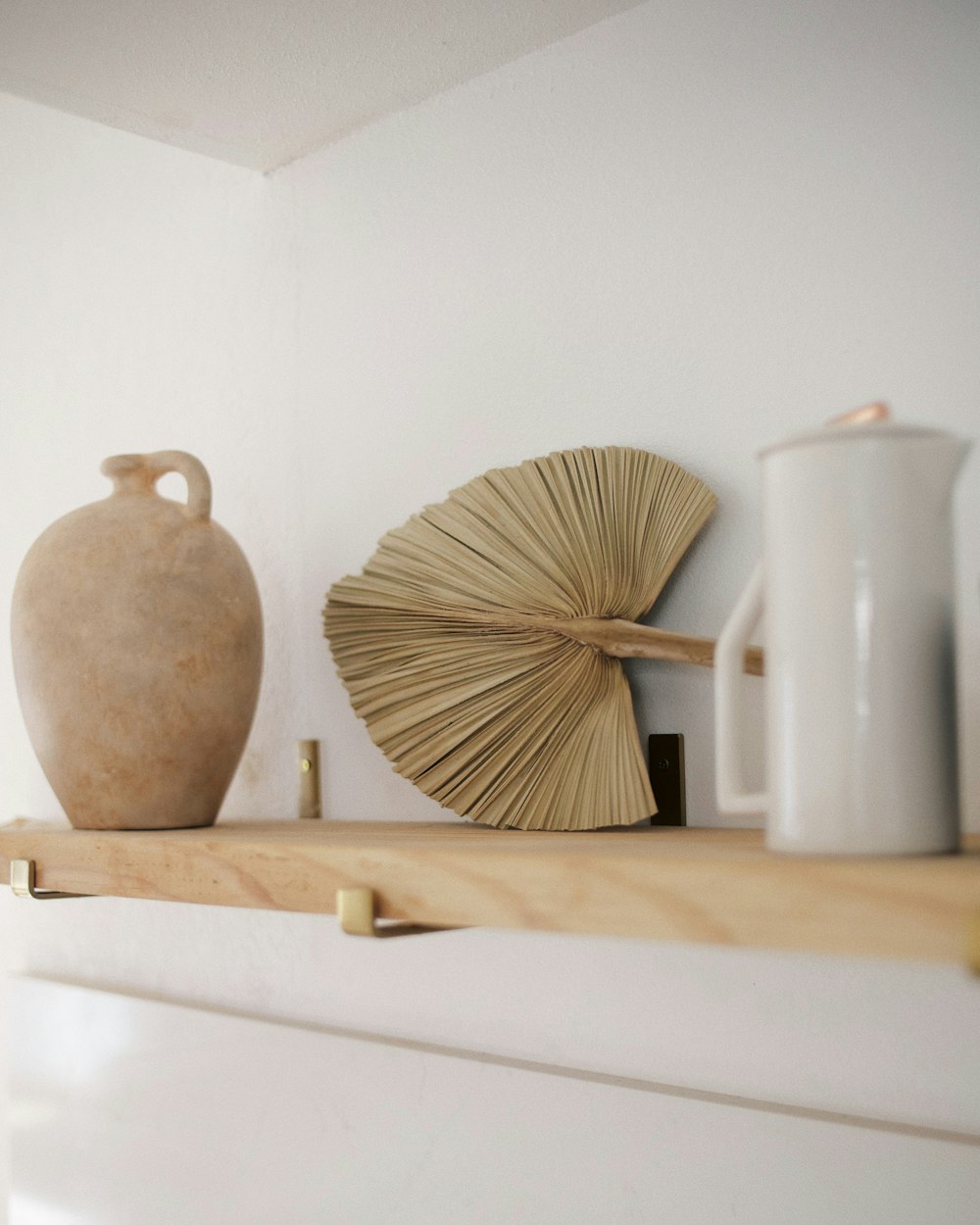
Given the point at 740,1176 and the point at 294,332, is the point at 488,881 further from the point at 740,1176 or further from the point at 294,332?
the point at 294,332

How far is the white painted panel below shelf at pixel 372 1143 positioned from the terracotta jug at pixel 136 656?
0.29m

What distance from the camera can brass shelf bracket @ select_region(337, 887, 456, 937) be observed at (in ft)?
1.97

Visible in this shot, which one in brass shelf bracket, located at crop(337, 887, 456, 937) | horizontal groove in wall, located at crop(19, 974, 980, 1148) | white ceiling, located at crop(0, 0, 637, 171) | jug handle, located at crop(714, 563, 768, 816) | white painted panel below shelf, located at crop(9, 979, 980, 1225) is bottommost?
white painted panel below shelf, located at crop(9, 979, 980, 1225)

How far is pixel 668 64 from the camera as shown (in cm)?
82

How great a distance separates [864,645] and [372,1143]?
26.0 inches

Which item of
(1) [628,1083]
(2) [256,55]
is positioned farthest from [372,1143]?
(2) [256,55]

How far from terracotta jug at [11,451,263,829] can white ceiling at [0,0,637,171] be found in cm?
32

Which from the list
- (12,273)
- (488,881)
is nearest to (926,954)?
(488,881)

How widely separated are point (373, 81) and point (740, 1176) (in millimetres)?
870

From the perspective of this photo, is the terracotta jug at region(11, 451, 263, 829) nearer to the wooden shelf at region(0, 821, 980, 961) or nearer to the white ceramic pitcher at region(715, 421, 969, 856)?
the wooden shelf at region(0, 821, 980, 961)

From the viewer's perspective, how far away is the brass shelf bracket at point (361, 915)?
599 mm

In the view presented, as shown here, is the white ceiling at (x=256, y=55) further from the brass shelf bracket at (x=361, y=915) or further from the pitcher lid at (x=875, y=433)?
the brass shelf bracket at (x=361, y=915)

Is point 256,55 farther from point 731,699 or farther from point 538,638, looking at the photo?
point 731,699

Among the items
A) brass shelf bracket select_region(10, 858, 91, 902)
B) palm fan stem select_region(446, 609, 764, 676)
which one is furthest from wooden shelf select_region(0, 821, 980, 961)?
palm fan stem select_region(446, 609, 764, 676)
